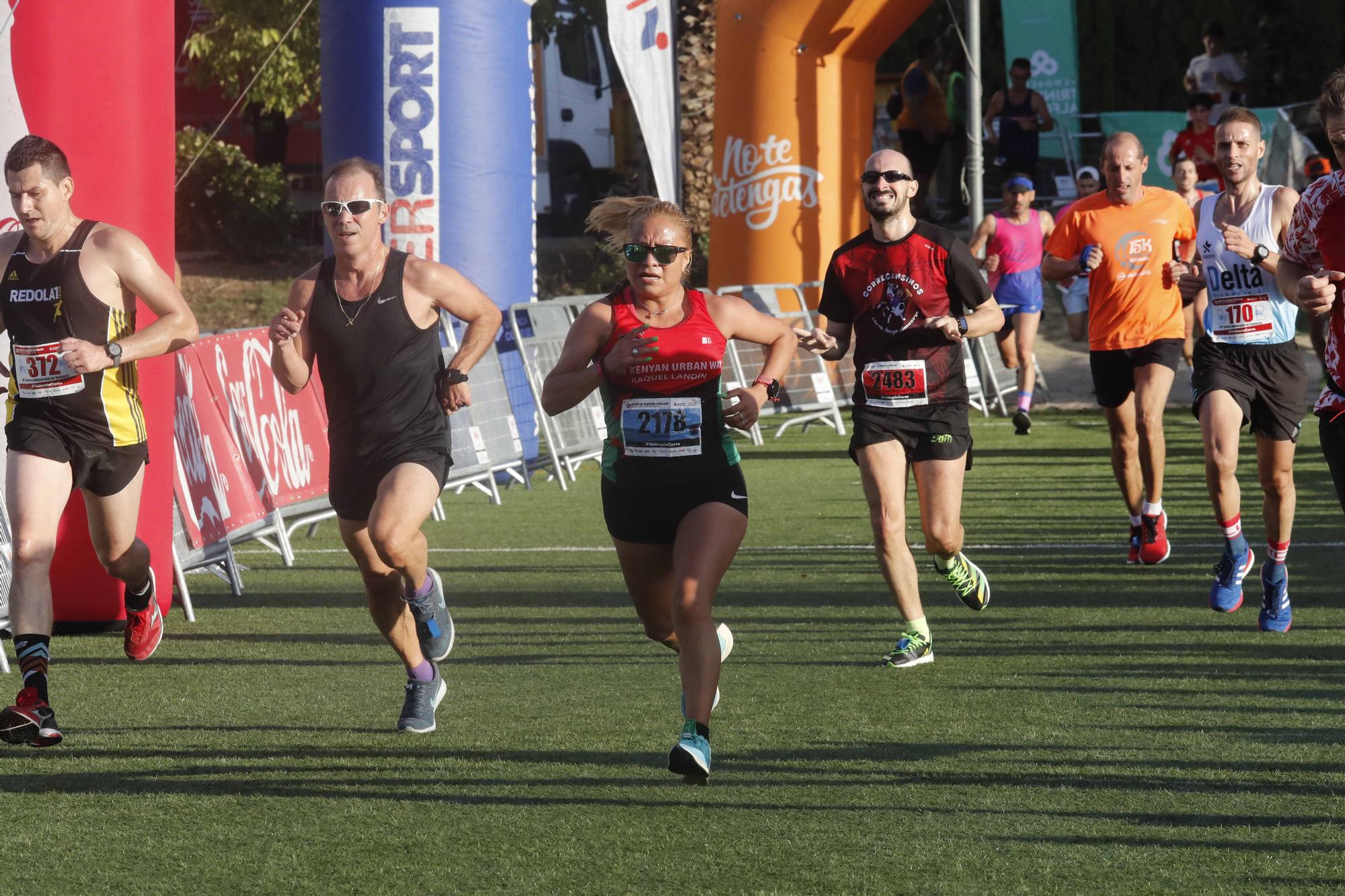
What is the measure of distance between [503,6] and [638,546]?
9.57m

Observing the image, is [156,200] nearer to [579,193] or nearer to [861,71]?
[861,71]

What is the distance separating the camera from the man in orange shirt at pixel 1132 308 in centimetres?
979

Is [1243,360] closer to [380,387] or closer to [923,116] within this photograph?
Result: [380,387]

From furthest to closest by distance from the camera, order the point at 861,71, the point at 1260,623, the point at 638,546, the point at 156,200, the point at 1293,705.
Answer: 1. the point at 861,71
2. the point at 156,200
3. the point at 1260,623
4. the point at 1293,705
5. the point at 638,546

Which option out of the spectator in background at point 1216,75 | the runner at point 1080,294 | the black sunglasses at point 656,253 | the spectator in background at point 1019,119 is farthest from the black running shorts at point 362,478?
the spectator in background at point 1216,75

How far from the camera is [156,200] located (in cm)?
886

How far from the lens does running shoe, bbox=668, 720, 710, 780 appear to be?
17.7 ft

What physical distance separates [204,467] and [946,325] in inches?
173

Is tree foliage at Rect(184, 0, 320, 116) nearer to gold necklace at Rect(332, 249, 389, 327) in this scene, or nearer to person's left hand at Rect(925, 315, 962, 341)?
person's left hand at Rect(925, 315, 962, 341)

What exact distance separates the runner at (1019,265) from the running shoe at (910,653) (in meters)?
9.29

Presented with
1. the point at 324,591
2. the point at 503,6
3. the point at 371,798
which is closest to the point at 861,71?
the point at 503,6

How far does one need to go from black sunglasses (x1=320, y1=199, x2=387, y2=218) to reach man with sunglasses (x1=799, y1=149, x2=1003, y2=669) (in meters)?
2.11

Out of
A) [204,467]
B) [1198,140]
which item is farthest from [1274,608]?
[1198,140]

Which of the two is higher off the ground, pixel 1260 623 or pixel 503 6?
pixel 503 6
